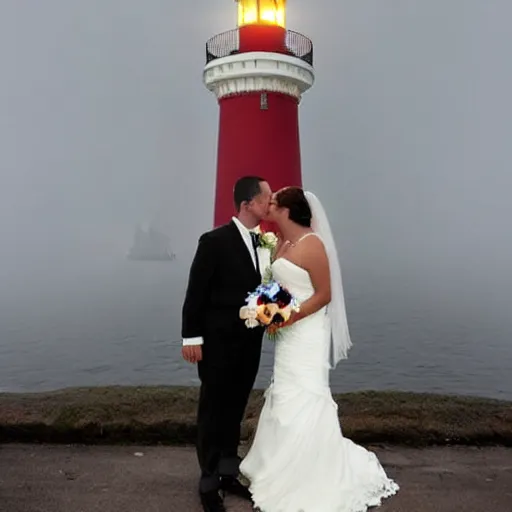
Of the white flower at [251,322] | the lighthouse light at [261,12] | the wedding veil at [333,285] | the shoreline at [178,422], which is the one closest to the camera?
the white flower at [251,322]

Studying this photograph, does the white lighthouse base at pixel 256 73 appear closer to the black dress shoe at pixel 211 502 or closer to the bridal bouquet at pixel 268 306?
the bridal bouquet at pixel 268 306

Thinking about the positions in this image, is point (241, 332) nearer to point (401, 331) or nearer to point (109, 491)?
point (109, 491)

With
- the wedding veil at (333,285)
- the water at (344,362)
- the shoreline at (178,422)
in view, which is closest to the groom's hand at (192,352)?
the wedding veil at (333,285)

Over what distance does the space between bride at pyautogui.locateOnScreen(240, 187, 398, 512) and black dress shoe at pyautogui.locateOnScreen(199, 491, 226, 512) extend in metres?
0.24

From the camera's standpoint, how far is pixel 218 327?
4.48m

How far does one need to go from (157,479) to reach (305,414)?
1.17m

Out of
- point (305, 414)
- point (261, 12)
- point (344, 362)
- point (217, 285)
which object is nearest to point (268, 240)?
point (217, 285)

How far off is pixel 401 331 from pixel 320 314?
33.1m

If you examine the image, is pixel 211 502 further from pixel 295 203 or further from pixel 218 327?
pixel 295 203

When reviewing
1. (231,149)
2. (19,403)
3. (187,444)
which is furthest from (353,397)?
(231,149)

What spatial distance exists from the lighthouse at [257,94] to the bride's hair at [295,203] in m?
12.0

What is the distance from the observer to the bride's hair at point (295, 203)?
15.0 feet

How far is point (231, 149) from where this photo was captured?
55.4 ft

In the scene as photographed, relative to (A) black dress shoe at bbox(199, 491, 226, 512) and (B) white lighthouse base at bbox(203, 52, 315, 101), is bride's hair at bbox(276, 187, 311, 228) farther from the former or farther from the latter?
(B) white lighthouse base at bbox(203, 52, 315, 101)
